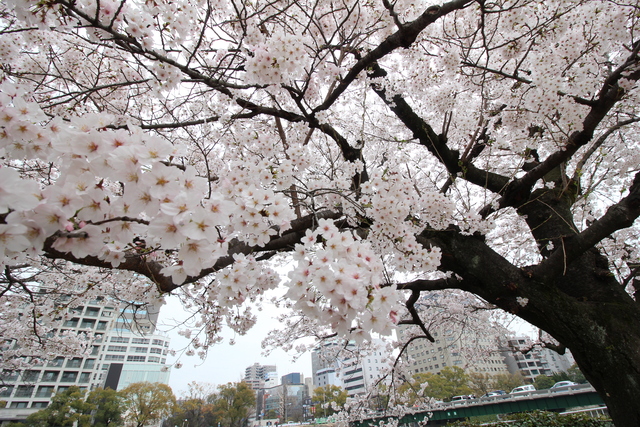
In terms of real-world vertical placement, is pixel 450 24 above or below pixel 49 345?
above

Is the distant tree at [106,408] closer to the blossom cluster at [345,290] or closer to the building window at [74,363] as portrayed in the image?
the building window at [74,363]

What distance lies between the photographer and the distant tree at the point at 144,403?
86.2 feet

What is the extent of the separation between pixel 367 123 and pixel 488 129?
9.29 ft

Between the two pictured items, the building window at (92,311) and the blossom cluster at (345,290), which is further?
the building window at (92,311)

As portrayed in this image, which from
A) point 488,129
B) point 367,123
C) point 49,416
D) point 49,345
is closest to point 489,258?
point 488,129

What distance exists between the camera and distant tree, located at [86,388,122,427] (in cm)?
2377

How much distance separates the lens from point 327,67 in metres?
3.36

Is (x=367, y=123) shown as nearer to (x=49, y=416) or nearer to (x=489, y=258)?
(x=489, y=258)

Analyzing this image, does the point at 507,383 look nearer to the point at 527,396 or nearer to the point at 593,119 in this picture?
the point at 527,396

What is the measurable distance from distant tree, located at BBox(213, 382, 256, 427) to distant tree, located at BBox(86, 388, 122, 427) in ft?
34.6

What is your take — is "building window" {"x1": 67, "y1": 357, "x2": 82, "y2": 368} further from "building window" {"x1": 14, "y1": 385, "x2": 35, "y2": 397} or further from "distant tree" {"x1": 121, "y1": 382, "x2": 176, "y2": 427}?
"distant tree" {"x1": 121, "y1": 382, "x2": 176, "y2": 427}

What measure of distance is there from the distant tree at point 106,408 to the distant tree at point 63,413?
1084 mm

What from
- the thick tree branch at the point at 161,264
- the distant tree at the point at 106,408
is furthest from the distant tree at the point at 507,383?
the thick tree branch at the point at 161,264

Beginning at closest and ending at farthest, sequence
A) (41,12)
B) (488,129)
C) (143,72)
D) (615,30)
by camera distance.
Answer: (41,12) < (615,30) < (143,72) < (488,129)
